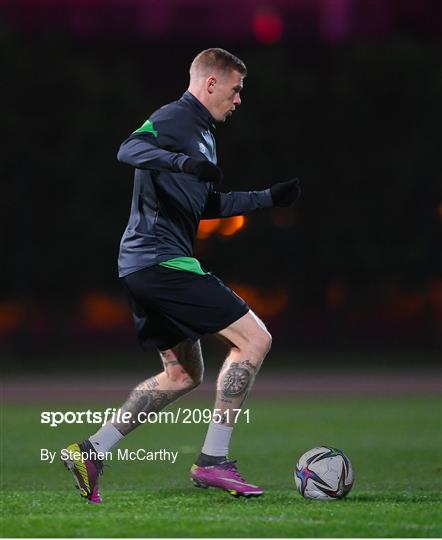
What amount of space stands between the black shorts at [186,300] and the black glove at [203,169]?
713mm

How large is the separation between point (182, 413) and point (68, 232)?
654 inches

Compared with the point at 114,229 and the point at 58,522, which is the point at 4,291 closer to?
the point at 114,229

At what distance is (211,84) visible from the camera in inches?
313

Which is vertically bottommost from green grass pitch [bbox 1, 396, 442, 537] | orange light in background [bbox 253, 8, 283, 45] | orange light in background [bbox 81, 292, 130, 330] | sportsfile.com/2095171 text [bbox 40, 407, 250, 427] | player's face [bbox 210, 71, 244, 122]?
orange light in background [bbox 81, 292, 130, 330]

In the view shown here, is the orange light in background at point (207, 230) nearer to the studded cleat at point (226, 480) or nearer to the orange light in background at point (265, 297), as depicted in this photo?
the orange light in background at point (265, 297)

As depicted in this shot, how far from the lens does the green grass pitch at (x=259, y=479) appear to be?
21.0 ft

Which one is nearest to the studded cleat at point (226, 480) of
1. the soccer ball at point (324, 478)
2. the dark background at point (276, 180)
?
the soccer ball at point (324, 478)

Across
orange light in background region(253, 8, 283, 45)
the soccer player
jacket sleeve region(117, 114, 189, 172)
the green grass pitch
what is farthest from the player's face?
orange light in background region(253, 8, 283, 45)

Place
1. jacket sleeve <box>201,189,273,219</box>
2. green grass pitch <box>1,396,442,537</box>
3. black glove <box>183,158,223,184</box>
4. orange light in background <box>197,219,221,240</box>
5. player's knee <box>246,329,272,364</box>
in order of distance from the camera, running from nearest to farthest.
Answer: green grass pitch <box>1,396,442,537</box>
black glove <box>183,158,223,184</box>
player's knee <box>246,329,272,364</box>
jacket sleeve <box>201,189,273,219</box>
orange light in background <box>197,219,221,240</box>

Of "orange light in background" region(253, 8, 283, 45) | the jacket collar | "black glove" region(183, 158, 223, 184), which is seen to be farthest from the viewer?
"orange light in background" region(253, 8, 283, 45)

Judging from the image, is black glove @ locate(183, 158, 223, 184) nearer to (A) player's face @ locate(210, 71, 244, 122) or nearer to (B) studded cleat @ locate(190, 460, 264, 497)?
(A) player's face @ locate(210, 71, 244, 122)

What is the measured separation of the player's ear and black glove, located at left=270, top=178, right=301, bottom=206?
75 centimetres

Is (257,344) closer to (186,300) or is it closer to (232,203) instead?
(186,300)

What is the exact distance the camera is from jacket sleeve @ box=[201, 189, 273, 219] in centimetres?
816
